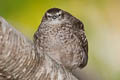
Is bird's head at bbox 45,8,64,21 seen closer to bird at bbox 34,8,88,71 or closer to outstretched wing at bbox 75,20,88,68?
bird at bbox 34,8,88,71

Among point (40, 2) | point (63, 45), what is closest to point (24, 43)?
point (63, 45)

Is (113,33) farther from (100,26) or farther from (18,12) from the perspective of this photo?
(18,12)

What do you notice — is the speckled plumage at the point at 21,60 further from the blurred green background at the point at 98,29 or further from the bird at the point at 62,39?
the blurred green background at the point at 98,29

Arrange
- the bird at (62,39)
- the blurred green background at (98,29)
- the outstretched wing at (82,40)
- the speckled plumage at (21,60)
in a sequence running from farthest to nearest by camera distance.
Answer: the blurred green background at (98,29) → the outstretched wing at (82,40) → the bird at (62,39) → the speckled plumage at (21,60)

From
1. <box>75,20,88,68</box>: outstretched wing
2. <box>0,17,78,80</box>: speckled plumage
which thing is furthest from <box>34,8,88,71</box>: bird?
<box>0,17,78,80</box>: speckled plumage

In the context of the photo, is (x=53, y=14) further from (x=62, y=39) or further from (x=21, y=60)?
(x=21, y=60)

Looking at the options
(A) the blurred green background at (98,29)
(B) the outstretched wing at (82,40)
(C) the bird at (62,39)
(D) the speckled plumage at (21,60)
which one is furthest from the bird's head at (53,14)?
(D) the speckled plumage at (21,60)
